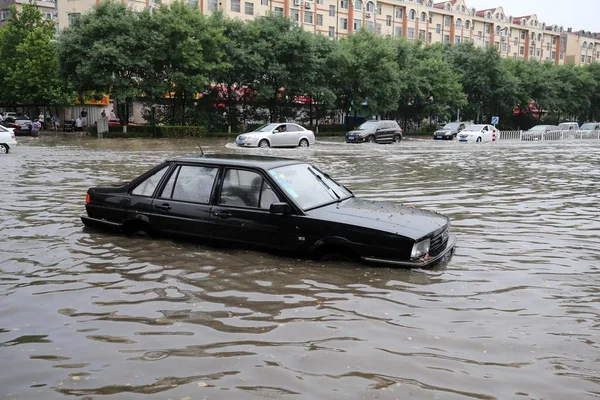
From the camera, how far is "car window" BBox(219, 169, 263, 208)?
285 inches

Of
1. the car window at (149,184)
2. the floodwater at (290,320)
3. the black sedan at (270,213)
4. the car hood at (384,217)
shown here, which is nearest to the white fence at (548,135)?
the floodwater at (290,320)

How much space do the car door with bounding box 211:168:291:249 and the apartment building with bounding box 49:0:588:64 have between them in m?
50.6

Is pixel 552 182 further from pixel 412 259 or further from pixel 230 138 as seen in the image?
pixel 230 138

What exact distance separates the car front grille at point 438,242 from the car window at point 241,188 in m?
2.18

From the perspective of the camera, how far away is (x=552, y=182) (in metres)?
16.5

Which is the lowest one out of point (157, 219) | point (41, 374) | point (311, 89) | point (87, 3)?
point (41, 374)

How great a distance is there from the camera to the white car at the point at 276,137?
30766 mm

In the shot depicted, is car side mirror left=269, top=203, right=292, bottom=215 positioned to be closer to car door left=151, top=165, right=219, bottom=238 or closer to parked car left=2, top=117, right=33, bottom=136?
car door left=151, top=165, right=219, bottom=238

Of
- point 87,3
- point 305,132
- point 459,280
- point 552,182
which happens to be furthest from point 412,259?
point 87,3

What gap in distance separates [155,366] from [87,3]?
184 ft

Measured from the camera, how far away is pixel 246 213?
283 inches

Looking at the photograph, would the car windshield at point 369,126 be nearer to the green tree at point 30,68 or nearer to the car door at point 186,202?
the green tree at point 30,68

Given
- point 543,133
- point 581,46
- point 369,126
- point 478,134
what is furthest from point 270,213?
point 581,46

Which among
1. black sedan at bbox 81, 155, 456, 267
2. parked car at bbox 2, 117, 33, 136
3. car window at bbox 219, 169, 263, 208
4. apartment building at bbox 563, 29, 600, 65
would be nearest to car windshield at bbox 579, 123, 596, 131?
apartment building at bbox 563, 29, 600, 65
